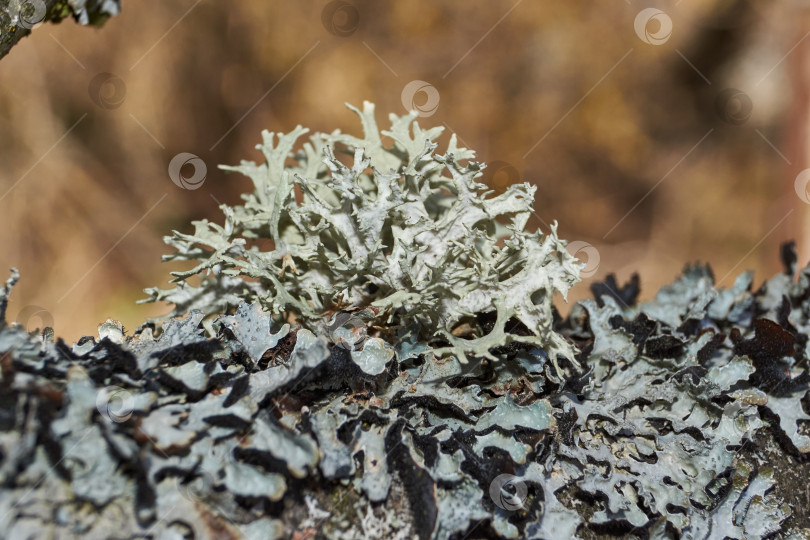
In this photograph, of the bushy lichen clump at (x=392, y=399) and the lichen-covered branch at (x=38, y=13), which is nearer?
the bushy lichen clump at (x=392, y=399)

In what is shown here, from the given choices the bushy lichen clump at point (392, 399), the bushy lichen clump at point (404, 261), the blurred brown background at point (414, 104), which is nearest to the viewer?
the bushy lichen clump at point (392, 399)

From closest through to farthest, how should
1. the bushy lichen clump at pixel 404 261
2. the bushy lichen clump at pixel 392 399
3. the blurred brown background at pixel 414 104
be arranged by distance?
the bushy lichen clump at pixel 392 399
the bushy lichen clump at pixel 404 261
the blurred brown background at pixel 414 104

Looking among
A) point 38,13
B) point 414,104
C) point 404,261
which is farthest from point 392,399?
point 414,104

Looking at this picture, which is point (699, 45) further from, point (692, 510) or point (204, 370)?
point (204, 370)

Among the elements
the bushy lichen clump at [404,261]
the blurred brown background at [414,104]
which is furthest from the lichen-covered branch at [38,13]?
the blurred brown background at [414,104]

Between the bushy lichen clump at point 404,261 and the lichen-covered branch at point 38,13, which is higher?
the bushy lichen clump at point 404,261

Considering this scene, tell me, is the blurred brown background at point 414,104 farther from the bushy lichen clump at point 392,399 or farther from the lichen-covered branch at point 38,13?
the bushy lichen clump at point 392,399

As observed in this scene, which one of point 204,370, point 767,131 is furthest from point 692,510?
point 767,131

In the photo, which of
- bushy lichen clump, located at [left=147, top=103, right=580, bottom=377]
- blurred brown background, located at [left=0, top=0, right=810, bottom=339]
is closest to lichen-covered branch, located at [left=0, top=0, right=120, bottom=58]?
bushy lichen clump, located at [left=147, top=103, right=580, bottom=377]
